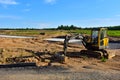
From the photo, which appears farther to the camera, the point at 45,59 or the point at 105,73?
the point at 45,59

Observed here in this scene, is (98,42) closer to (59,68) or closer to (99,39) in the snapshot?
(99,39)

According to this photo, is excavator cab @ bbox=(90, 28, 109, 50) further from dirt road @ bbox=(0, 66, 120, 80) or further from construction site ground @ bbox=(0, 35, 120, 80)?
dirt road @ bbox=(0, 66, 120, 80)

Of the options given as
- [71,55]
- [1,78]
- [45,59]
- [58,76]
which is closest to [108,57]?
[71,55]

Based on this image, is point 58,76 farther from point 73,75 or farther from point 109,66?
point 109,66

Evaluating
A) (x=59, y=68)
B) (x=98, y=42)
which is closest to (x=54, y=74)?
(x=59, y=68)

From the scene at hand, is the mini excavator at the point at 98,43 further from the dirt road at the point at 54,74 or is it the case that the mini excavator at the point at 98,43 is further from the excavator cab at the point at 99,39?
the dirt road at the point at 54,74

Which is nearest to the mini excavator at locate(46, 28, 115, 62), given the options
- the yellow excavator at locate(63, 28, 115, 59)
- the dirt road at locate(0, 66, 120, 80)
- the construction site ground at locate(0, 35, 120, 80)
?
the yellow excavator at locate(63, 28, 115, 59)

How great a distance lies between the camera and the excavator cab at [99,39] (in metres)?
20.6

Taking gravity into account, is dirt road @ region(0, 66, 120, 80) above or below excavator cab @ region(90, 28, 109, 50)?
below

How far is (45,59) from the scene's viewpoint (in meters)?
19.1

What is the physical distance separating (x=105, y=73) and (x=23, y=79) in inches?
160

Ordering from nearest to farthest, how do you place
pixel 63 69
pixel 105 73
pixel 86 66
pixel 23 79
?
pixel 23 79 < pixel 105 73 < pixel 63 69 < pixel 86 66

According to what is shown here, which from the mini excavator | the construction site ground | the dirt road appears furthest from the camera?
the mini excavator

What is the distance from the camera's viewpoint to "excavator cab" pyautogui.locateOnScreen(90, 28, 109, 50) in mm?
20552
